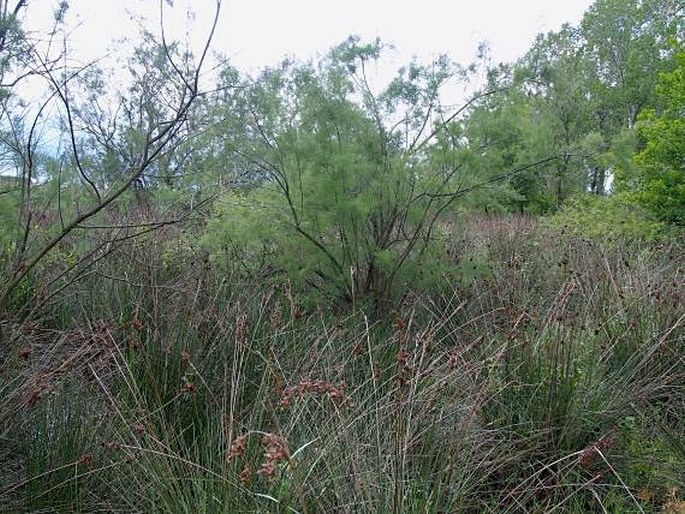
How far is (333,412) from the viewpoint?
2715 millimetres

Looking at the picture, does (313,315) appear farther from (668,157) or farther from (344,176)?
(668,157)

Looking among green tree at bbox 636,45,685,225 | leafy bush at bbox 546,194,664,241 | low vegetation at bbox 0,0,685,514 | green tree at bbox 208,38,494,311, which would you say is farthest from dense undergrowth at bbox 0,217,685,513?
green tree at bbox 636,45,685,225

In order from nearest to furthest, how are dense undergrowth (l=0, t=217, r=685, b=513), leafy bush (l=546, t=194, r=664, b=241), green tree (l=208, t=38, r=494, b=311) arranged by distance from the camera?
dense undergrowth (l=0, t=217, r=685, b=513) → green tree (l=208, t=38, r=494, b=311) → leafy bush (l=546, t=194, r=664, b=241)

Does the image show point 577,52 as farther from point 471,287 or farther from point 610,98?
point 471,287

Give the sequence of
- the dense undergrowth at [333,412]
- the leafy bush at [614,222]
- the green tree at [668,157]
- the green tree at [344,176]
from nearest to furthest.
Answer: the dense undergrowth at [333,412] → the green tree at [344,176] → the green tree at [668,157] → the leafy bush at [614,222]

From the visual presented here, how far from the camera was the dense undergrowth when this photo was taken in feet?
8.08

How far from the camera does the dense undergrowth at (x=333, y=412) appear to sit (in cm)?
246

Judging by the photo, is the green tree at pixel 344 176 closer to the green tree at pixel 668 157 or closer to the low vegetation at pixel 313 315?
the low vegetation at pixel 313 315

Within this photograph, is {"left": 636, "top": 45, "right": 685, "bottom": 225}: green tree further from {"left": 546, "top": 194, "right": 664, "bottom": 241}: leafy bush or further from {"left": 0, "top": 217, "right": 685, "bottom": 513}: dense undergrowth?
{"left": 0, "top": 217, "right": 685, "bottom": 513}: dense undergrowth

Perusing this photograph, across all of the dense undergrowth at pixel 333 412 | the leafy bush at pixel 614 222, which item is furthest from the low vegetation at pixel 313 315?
the leafy bush at pixel 614 222

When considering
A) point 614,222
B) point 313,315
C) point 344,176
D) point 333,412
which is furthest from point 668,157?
point 333,412

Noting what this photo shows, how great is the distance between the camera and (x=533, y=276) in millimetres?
6715

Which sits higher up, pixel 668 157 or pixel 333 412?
pixel 668 157

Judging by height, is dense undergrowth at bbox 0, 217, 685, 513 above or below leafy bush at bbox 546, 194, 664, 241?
below
